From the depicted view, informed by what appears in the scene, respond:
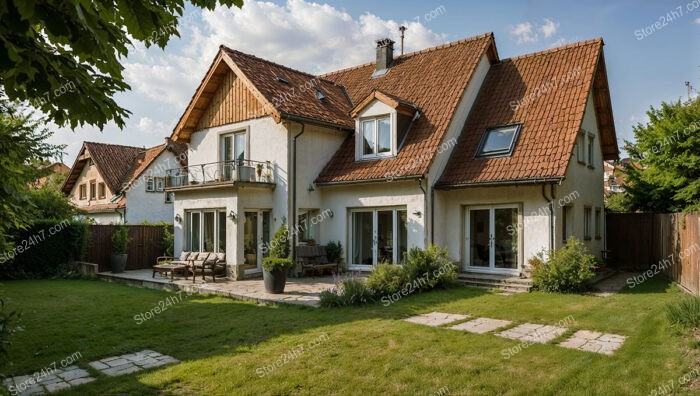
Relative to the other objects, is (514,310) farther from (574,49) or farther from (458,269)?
(574,49)

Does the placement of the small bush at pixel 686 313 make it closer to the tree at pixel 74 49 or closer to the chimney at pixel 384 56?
the tree at pixel 74 49

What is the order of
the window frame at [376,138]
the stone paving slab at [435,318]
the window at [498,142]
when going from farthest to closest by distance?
the window frame at [376,138], the window at [498,142], the stone paving slab at [435,318]

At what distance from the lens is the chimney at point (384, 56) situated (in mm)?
20688

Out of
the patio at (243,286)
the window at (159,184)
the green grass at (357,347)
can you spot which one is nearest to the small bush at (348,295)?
the patio at (243,286)

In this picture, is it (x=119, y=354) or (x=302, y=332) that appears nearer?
(x=119, y=354)

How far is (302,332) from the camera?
27.9 ft

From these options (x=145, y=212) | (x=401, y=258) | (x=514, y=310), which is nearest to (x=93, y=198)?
(x=145, y=212)

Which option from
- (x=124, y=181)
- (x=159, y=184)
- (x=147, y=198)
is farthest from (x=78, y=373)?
(x=124, y=181)

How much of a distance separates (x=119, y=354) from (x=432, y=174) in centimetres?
1044

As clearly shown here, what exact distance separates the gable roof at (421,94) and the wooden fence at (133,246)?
9.21 metres

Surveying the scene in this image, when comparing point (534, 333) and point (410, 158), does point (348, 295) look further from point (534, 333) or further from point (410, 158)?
point (410, 158)

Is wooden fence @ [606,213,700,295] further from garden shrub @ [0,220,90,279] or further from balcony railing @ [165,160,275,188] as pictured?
garden shrub @ [0,220,90,279]

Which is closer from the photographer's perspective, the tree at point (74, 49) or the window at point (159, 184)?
the tree at point (74, 49)

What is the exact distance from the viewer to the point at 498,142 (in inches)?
612
